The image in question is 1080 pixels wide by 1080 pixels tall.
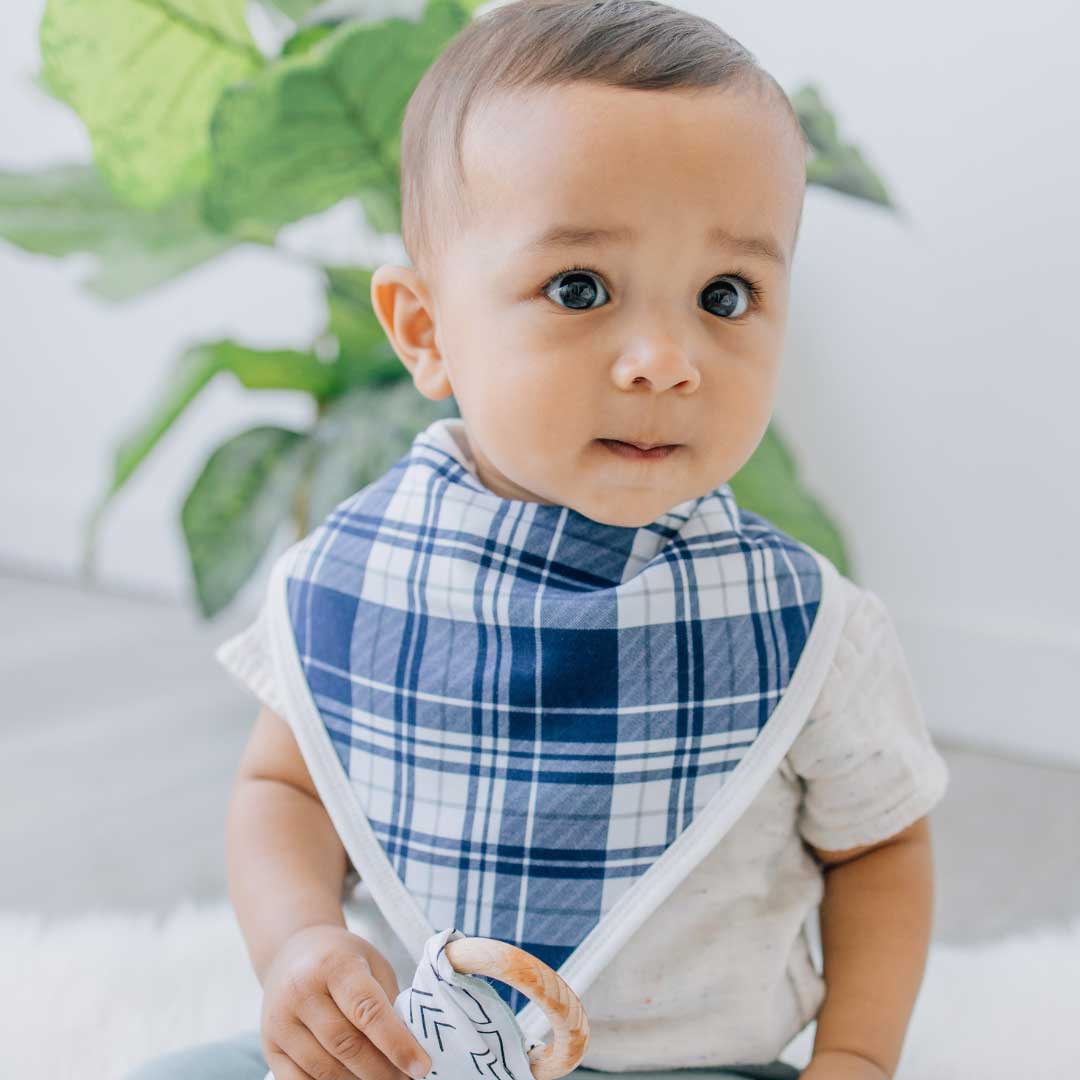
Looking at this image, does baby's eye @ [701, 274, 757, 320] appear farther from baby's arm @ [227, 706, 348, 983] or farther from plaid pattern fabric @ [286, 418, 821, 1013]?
baby's arm @ [227, 706, 348, 983]

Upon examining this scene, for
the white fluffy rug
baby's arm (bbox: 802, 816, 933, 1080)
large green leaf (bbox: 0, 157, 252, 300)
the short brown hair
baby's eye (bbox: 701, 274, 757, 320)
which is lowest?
the white fluffy rug

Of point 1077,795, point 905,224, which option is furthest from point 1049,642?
point 905,224

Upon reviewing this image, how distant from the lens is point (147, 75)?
1263 mm

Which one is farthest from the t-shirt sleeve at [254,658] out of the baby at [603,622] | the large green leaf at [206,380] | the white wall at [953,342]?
the white wall at [953,342]

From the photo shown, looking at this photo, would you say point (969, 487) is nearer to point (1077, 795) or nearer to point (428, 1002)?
point (1077, 795)

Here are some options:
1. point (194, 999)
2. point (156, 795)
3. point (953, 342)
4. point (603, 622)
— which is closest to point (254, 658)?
point (603, 622)

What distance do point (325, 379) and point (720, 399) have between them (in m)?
0.83

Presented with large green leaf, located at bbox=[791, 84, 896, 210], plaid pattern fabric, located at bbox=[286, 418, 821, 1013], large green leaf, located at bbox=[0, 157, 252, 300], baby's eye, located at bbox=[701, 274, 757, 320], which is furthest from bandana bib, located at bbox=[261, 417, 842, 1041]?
large green leaf, located at bbox=[0, 157, 252, 300]

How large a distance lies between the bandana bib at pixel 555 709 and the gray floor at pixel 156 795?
0.50m

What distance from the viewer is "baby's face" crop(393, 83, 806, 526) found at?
619 millimetres

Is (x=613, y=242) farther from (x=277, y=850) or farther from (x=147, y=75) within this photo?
(x=147, y=75)

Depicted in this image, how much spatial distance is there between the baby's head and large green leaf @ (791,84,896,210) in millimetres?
594

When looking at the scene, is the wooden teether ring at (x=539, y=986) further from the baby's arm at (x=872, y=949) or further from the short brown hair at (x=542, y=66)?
the short brown hair at (x=542, y=66)

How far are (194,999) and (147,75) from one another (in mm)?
803
